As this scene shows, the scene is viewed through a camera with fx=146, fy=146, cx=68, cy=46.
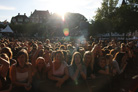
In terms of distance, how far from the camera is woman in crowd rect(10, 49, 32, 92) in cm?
318

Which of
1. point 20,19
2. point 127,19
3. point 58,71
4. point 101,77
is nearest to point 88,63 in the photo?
point 101,77

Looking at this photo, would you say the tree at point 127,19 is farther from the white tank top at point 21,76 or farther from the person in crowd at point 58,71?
the white tank top at point 21,76

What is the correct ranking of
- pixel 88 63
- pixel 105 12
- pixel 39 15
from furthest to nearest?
pixel 39 15 → pixel 105 12 → pixel 88 63

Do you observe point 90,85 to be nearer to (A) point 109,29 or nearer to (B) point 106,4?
(A) point 109,29

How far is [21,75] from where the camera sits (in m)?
3.25

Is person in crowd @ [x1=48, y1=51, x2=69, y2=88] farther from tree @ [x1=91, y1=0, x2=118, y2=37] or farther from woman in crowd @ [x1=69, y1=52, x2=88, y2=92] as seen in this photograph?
tree @ [x1=91, y1=0, x2=118, y2=37]

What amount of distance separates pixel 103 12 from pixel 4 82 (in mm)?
31668

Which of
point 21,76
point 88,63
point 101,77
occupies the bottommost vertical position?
point 101,77

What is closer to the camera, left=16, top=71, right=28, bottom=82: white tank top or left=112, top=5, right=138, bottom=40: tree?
left=16, top=71, right=28, bottom=82: white tank top

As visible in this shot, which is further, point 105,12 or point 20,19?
point 20,19

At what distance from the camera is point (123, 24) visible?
2433cm

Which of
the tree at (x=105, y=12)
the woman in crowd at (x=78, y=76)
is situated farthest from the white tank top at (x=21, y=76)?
the tree at (x=105, y=12)

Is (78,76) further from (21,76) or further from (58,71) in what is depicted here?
(21,76)

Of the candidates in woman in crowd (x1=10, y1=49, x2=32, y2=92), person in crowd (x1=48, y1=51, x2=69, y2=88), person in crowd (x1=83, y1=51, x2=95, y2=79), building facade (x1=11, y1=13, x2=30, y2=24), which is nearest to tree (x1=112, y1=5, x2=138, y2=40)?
person in crowd (x1=83, y1=51, x2=95, y2=79)
